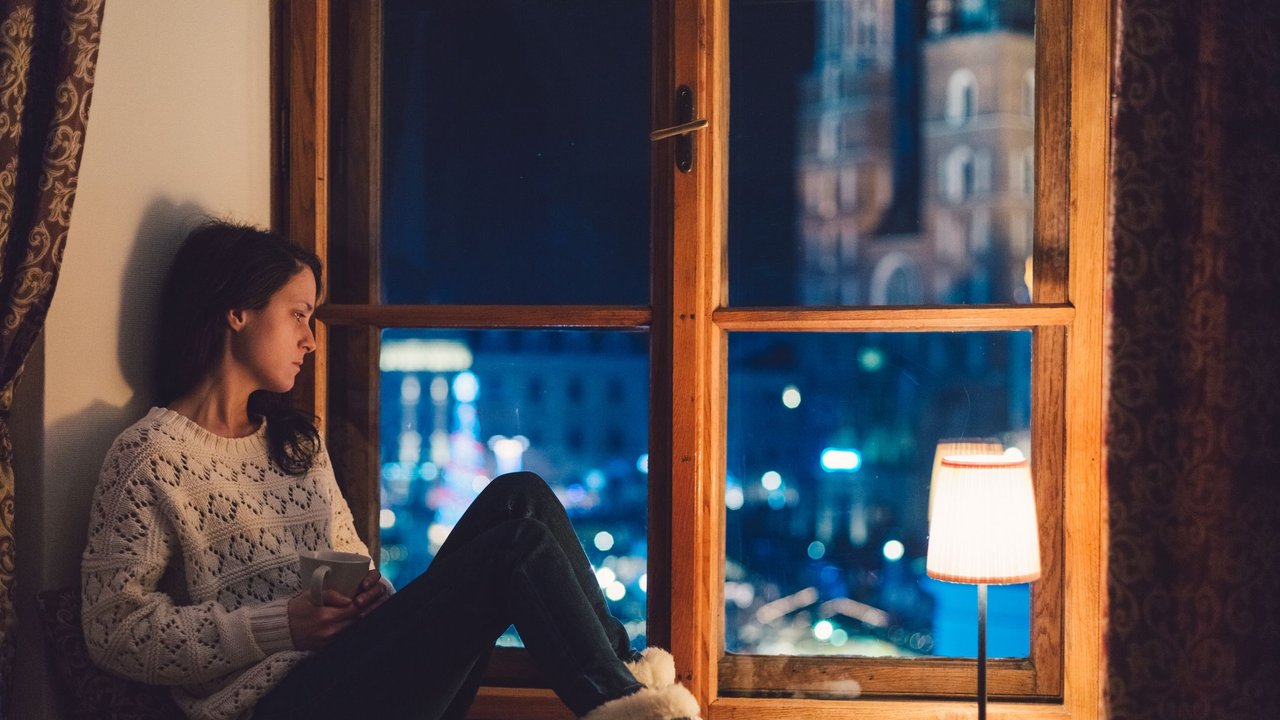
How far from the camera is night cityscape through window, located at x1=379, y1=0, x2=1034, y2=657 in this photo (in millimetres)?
1976

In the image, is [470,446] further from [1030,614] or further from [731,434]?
[1030,614]

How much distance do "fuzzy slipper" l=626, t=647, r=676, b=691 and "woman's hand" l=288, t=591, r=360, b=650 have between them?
0.47 meters

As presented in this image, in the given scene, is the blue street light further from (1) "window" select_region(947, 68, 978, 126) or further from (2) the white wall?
(2) the white wall

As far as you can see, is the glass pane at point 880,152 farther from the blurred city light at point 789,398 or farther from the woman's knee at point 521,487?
the woman's knee at point 521,487

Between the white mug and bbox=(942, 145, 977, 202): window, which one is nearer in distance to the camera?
the white mug

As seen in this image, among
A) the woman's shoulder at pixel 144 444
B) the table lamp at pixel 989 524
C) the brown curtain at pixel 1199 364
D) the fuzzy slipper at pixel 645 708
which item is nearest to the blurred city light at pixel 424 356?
the woman's shoulder at pixel 144 444

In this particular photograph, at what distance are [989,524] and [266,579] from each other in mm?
1243

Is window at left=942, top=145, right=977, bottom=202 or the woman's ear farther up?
window at left=942, top=145, right=977, bottom=202

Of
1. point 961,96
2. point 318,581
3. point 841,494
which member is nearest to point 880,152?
point 961,96

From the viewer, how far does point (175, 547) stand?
154cm

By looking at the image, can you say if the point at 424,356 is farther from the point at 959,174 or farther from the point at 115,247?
the point at 959,174

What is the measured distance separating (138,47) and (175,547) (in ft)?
2.97

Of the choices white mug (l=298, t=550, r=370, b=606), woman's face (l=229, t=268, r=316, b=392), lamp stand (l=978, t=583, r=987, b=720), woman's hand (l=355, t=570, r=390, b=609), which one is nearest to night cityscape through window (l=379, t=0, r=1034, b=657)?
lamp stand (l=978, t=583, r=987, b=720)

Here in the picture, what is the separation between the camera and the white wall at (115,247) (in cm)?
154
